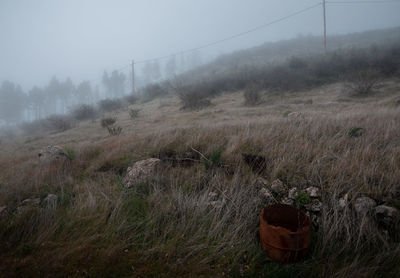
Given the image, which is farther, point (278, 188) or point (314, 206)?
point (278, 188)

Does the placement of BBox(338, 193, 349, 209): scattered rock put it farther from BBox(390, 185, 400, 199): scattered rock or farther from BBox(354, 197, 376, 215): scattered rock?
BBox(390, 185, 400, 199): scattered rock

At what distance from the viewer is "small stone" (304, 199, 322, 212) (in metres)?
2.24

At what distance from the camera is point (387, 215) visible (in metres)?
1.98

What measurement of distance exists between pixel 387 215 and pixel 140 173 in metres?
2.99

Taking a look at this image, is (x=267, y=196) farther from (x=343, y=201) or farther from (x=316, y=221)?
(x=343, y=201)

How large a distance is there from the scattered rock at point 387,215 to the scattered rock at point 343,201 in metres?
0.25

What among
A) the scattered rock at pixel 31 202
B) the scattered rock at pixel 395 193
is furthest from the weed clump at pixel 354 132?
the scattered rock at pixel 31 202

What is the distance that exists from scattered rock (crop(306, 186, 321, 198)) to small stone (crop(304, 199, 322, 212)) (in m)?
0.06

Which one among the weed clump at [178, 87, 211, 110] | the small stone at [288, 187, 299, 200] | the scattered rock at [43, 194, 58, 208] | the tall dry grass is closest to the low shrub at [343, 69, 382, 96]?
the weed clump at [178, 87, 211, 110]

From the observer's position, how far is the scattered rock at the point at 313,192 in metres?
2.38

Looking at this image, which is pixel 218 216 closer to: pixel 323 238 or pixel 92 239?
pixel 323 238

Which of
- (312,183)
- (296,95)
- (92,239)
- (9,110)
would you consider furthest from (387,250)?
(9,110)

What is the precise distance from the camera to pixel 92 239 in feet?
6.91

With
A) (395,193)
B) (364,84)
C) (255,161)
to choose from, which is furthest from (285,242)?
(364,84)
